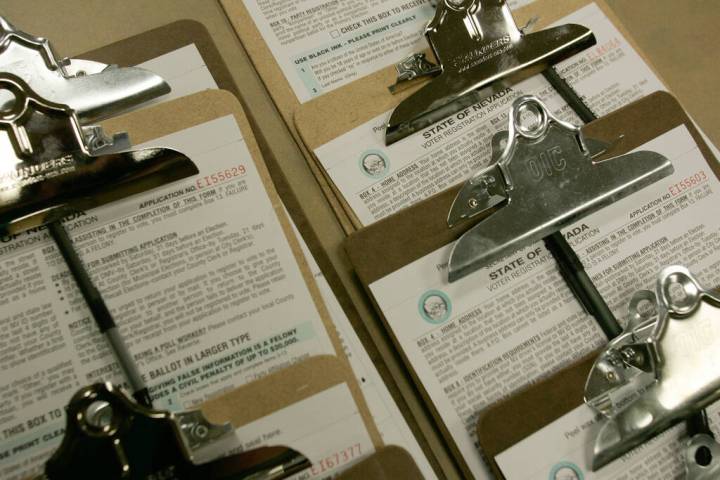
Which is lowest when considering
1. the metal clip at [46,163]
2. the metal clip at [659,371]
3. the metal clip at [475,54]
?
the metal clip at [659,371]

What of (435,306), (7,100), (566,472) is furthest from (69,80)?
(566,472)

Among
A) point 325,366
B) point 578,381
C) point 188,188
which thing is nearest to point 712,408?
point 578,381

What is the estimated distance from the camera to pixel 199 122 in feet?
1.33

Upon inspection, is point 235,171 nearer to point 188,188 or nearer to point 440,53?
point 188,188

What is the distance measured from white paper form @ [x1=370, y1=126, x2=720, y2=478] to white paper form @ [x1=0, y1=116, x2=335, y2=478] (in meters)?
0.07

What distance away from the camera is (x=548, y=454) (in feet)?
1.20

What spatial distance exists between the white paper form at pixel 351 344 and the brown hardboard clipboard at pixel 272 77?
4 centimetres

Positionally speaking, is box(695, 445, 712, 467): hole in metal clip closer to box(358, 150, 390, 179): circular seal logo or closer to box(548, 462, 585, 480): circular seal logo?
box(548, 462, 585, 480): circular seal logo

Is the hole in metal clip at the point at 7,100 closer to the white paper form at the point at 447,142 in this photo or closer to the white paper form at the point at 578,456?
the white paper form at the point at 447,142

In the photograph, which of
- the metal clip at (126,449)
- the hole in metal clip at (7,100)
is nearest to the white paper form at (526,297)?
the metal clip at (126,449)

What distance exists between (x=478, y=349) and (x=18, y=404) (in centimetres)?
26

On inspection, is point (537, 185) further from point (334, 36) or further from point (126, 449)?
point (126, 449)

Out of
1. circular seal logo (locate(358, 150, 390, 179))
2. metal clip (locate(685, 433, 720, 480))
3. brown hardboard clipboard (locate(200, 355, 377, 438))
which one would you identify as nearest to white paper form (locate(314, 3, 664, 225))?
circular seal logo (locate(358, 150, 390, 179))

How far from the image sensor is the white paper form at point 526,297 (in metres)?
0.38
